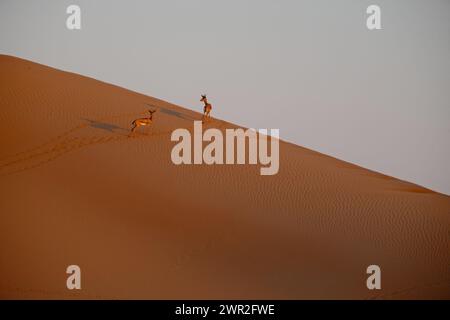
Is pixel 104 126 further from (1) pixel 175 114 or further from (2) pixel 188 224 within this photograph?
(2) pixel 188 224

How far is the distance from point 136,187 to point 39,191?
Answer: 247cm

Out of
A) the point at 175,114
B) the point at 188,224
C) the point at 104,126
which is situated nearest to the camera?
the point at 188,224

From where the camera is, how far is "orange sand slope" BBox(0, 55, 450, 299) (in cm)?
850

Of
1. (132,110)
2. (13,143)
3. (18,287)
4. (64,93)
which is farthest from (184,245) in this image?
(64,93)

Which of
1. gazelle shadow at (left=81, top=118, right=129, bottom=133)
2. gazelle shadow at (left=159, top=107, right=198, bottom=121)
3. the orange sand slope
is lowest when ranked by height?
the orange sand slope

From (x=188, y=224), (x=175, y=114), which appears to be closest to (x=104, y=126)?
(x=175, y=114)

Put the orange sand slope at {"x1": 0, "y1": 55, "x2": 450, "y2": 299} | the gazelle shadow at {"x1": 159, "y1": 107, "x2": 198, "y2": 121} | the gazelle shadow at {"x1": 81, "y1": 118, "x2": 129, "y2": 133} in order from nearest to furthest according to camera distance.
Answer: the orange sand slope at {"x1": 0, "y1": 55, "x2": 450, "y2": 299}
the gazelle shadow at {"x1": 81, "y1": 118, "x2": 129, "y2": 133}
the gazelle shadow at {"x1": 159, "y1": 107, "x2": 198, "y2": 121}

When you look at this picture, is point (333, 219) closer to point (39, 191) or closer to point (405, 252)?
point (405, 252)

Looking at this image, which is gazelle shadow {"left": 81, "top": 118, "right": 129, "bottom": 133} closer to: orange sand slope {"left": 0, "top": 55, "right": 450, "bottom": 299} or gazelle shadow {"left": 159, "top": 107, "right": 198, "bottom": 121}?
orange sand slope {"left": 0, "top": 55, "right": 450, "bottom": 299}

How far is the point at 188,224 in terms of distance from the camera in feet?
33.6

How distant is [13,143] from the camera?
1348 centimetres

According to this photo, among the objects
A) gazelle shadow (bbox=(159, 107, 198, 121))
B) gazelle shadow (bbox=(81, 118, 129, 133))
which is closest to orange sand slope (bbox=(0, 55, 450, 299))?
gazelle shadow (bbox=(81, 118, 129, 133))

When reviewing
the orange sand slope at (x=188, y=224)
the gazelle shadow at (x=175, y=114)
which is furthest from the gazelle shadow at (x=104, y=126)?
the gazelle shadow at (x=175, y=114)

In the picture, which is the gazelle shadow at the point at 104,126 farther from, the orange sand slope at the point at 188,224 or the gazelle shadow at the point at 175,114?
the gazelle shadow at the point at 175,114
